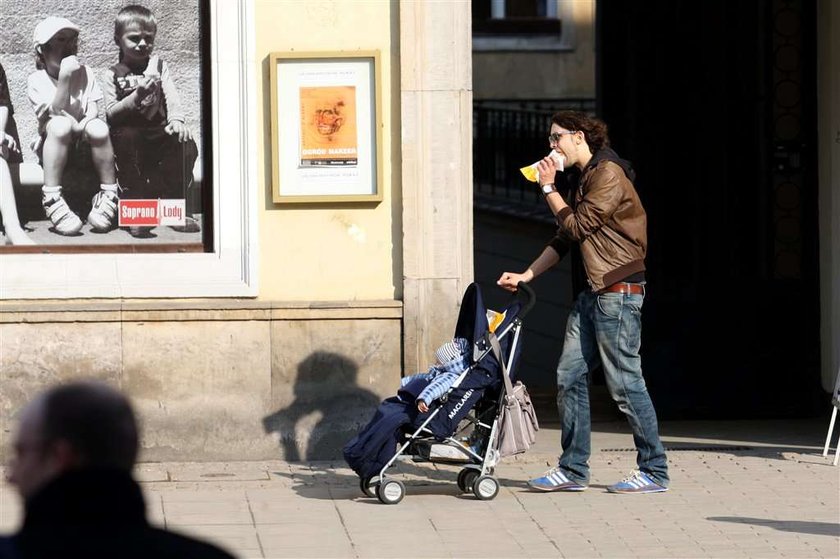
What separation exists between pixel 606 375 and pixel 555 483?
605 millimetres

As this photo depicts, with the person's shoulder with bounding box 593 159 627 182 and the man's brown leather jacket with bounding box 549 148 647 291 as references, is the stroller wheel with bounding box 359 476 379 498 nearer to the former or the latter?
the man's brown leather jacket with bounding box 549 148 647 291

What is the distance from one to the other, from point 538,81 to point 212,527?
78.2ft

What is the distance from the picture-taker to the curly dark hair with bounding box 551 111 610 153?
26.9 feet

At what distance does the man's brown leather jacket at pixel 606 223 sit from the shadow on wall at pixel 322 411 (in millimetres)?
1618

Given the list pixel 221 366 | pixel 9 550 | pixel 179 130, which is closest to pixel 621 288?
pixel 221 366

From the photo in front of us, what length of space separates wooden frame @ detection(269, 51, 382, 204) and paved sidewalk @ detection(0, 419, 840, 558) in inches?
59.5

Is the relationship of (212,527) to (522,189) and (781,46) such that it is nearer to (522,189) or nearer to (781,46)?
(781,46)

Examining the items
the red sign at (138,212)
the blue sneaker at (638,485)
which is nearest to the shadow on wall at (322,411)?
the red sign at (138,212)

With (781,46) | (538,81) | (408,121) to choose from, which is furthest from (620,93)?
(538,81)

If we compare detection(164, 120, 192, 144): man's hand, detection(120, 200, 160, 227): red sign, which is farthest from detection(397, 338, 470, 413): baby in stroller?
detection(164, 120, 192, 144): man's hand

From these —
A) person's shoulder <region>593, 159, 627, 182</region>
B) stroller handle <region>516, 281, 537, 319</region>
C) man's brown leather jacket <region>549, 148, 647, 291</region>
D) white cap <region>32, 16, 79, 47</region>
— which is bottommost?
stroller handle <region>516, 281, 537, 319</region>

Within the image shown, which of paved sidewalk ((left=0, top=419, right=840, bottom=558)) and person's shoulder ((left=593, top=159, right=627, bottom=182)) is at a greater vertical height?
person's shoulder ((left=593, top=159, right=627, bottom=182))

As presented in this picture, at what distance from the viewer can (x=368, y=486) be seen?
25.9 feet

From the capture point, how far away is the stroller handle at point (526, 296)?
7883 mm
